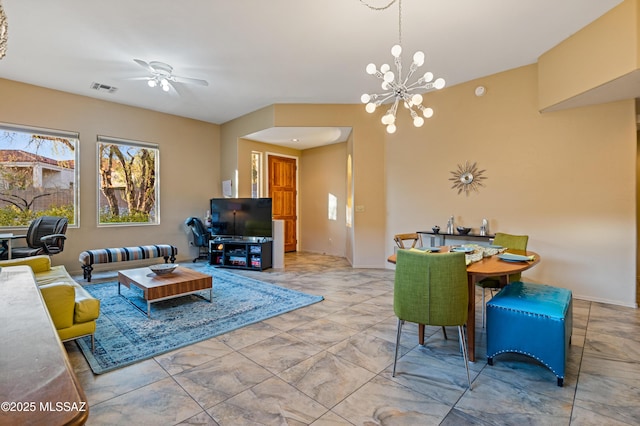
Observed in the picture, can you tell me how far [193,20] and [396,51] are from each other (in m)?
2.23

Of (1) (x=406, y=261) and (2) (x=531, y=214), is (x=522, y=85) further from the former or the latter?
(1) (x=406, y=261)

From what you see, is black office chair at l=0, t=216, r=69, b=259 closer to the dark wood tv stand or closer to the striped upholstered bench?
the striped upholstered bench

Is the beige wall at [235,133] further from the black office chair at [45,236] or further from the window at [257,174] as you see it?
the black office chair at [45,236]

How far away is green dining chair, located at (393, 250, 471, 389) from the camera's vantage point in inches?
81.9

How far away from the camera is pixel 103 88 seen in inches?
198

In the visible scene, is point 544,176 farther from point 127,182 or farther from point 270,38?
point 127,182

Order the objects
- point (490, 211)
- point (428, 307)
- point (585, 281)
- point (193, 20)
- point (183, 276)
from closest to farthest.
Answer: point (428, 307) < point (193, 20) < point (183, 276) < point (585, 281) < point (490, 211)

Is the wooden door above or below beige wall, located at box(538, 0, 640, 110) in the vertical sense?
below

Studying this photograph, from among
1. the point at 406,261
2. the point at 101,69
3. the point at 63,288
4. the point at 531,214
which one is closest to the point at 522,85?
the point at 531,214

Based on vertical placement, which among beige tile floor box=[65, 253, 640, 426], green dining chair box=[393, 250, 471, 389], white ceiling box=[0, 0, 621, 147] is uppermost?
white ceiling box=[0, 0, 621, 147]

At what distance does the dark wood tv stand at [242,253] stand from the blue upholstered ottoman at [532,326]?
410 cm

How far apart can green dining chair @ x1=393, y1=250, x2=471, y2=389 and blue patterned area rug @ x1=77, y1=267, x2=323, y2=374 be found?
69.0 inches

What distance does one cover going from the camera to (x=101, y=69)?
4.34 metres

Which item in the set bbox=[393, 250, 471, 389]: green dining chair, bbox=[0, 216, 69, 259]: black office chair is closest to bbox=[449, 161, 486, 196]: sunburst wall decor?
bbox=[393, 250, 471, 389]: green dining chair
